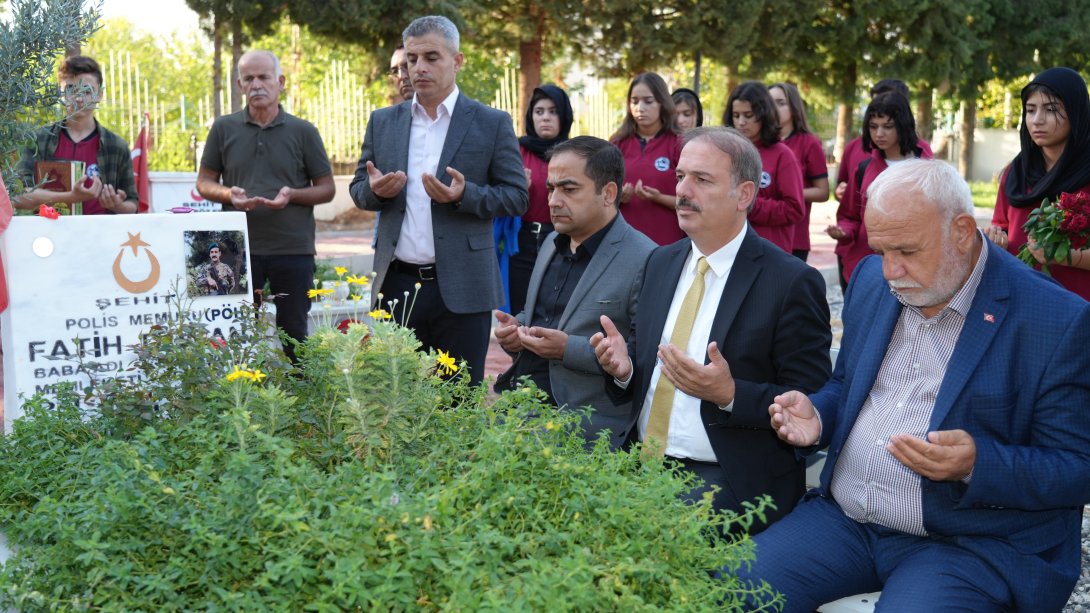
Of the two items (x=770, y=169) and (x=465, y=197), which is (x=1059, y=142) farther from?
(x=465, y=197)

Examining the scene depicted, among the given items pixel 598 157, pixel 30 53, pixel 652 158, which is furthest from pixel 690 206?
pixel 652 158

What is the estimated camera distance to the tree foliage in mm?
3754

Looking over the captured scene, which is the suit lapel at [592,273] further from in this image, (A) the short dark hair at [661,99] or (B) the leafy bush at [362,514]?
(A) the short dark hair at [661,99]

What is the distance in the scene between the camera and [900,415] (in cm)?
293

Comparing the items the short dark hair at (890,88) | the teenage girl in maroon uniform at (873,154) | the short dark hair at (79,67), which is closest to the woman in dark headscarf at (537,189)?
the teenage girl in maroon uniform at (873,154)

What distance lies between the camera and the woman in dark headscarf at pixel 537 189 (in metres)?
6.72

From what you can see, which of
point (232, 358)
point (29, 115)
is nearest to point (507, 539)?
point (232, 358)

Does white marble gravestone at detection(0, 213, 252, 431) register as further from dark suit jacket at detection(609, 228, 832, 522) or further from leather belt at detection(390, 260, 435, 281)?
dark suit jacket at detection(609, 228, 832, 522)

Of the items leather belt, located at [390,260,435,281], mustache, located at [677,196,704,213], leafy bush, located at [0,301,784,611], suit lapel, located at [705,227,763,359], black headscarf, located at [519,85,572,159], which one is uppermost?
black headscarf, located at [519,85,572,159]

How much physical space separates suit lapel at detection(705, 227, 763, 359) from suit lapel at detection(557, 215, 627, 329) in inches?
31.8

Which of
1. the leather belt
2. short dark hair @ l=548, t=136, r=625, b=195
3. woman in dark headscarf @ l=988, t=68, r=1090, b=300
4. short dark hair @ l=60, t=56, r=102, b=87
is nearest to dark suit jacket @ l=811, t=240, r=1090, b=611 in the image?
short dark hair @ l=548, t=136, r=625, b=195

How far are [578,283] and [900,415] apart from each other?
1.54 m

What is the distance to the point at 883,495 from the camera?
290cm

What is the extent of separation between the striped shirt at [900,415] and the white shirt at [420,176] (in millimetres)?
2491
